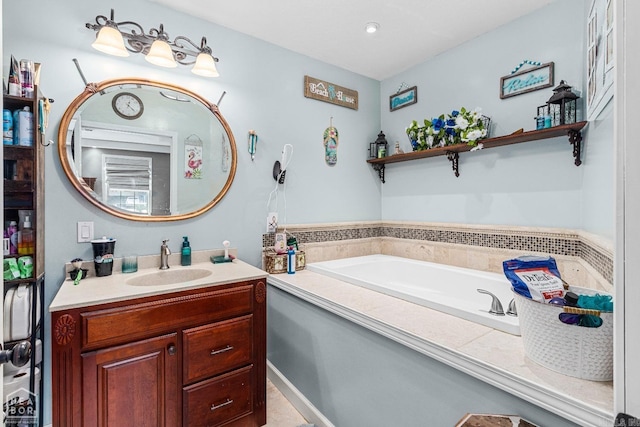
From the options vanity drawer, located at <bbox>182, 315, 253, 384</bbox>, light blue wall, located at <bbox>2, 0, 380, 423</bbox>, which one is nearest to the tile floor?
vanity drawer, located at <bbox>182, 315, 253, 384</bbox>

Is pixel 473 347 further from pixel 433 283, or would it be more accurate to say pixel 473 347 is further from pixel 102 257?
pixel 102 257

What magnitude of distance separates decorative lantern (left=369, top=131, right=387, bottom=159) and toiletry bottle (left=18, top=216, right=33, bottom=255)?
99.9 inches

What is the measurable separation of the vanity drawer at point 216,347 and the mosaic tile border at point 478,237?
0.82 m

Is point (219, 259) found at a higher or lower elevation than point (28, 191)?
lower

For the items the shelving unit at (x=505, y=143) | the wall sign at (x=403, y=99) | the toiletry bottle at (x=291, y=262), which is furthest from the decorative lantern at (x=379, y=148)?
the toiletry bottle at (x=291, y=262)

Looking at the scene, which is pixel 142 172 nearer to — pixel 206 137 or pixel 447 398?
pixel 206 137

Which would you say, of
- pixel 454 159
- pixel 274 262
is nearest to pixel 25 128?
pixel 274 262

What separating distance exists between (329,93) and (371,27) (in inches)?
27.0

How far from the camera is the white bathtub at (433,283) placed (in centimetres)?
145

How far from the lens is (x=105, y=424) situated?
137cm

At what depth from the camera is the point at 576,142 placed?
1825mm

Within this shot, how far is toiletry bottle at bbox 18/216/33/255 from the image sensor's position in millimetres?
1492

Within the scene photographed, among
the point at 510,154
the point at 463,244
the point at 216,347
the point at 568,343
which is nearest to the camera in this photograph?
the point at 568,343

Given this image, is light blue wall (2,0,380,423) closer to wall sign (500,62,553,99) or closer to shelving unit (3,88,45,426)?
shelving unit (3,88,45,426)
